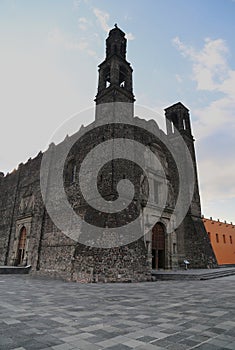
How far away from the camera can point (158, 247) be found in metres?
13.9

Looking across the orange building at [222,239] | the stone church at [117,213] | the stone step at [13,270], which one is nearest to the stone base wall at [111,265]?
the stone church at [117,213]

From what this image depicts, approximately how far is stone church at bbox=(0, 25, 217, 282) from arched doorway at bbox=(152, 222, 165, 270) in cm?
6

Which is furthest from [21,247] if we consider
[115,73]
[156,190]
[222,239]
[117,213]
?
[222,239]

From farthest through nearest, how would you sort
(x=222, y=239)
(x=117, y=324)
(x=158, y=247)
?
(x=222, y=239), (x=158, y=247), (x=117, y=324)

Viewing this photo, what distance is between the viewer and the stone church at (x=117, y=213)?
10.2m

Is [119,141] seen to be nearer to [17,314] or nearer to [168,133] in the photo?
[168,133]

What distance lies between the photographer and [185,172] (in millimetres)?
17047

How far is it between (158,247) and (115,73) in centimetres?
1113

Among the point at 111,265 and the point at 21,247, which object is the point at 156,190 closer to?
the point at 111,265

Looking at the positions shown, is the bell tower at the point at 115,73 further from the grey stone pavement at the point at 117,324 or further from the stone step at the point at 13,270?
the stone step at the point at 13,270

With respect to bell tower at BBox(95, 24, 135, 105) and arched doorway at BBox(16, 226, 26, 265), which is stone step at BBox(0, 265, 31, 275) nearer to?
arched doorway at BBox(16, 226, 26, 265)

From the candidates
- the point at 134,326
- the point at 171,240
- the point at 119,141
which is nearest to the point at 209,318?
the point at 134,326

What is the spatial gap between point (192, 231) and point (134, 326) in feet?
42.6

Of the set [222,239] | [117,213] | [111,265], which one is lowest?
[111,265]
